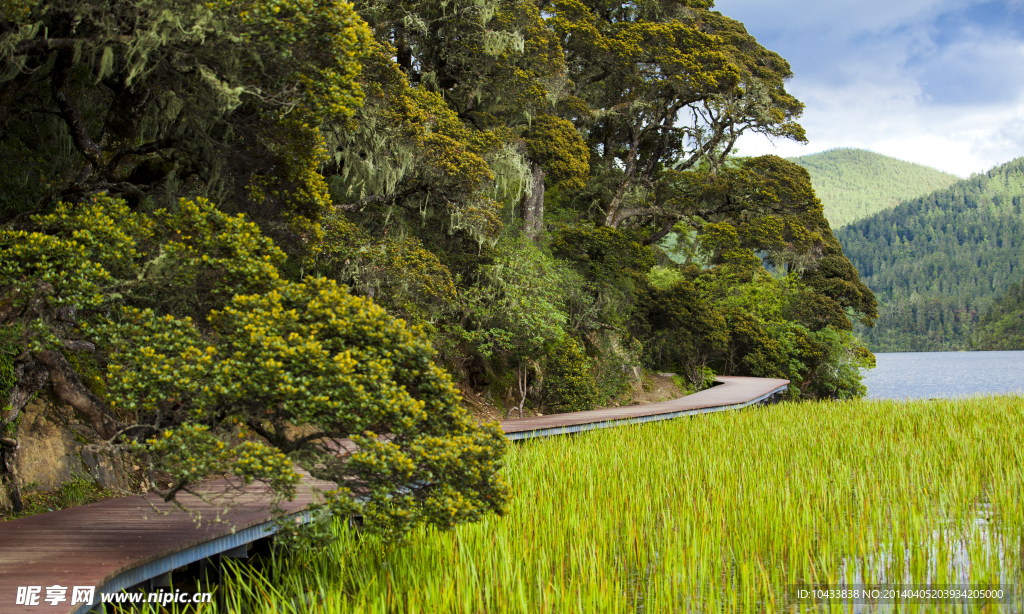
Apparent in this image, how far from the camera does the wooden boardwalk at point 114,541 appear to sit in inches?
160

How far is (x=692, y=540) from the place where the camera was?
199 inches

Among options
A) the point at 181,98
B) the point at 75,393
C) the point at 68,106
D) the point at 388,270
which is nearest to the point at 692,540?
the point at 75,393

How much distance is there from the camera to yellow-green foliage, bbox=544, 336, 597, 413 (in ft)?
45.9

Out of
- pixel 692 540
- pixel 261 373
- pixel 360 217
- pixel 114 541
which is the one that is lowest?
pixel 692 540

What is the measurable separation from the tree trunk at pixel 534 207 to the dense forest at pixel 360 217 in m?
0.08

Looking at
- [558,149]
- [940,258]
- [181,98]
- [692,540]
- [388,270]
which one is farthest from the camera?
[940,258]

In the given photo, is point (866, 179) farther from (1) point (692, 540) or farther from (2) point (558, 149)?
(1) point (692, 540)

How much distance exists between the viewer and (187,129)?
729cm

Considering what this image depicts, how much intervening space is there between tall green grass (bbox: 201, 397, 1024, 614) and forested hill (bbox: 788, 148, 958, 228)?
158 m

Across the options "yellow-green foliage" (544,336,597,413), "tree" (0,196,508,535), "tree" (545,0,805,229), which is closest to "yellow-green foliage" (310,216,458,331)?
"tree" (0,196,508,535)

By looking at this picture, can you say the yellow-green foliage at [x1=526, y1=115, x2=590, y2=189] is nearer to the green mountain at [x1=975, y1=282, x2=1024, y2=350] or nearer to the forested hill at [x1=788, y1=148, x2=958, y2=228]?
the green mountain at [x1=975, y1=282, x2=1024, y2=350]

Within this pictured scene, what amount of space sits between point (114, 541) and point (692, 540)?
4177 millimetres

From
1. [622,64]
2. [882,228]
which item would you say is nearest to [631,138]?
[622,64]

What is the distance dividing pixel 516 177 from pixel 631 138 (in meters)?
7.88
